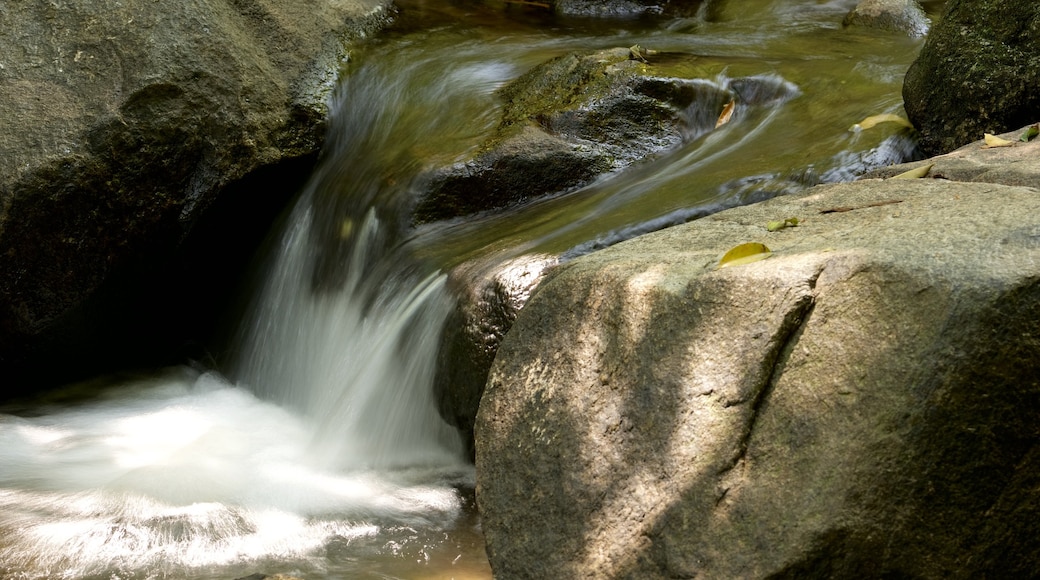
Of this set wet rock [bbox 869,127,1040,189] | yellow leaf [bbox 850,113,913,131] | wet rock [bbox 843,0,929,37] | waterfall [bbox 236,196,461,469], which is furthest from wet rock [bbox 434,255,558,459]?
wet rock [bbox 843,0,929,37]

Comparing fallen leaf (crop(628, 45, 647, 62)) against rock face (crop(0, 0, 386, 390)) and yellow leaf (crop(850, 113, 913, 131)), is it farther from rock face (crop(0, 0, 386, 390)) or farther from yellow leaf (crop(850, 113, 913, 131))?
rock face (crop(0, 0, 386, 390))

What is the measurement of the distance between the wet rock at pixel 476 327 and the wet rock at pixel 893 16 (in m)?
4.13

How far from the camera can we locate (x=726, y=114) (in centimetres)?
522

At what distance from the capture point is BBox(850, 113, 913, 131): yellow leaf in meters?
4.42

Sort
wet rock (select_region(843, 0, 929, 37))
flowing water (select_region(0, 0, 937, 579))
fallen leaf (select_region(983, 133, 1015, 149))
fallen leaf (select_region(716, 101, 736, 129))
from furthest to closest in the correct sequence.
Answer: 1. wet rock (select_region(843, 0, 929, 37))
2. fallen leaf (select_region(716, 101, 736, 129))
3. fallen leaf (select_region(983, 133, 1015, 149))
4. flowing water (select_region(0, 0, 937, 579))

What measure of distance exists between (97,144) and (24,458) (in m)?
1.45

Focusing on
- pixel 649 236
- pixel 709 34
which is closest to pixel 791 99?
pixel 709 34

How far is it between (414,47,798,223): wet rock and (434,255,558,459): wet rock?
97 cm

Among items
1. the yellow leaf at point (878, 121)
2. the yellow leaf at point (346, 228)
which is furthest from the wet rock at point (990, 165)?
the yellow leaf at point (346, 228)

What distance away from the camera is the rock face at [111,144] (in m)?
4.67

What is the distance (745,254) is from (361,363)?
220cm

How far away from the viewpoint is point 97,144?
470 cm

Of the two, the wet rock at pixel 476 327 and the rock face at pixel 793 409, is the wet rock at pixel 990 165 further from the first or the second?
the wet rock at pixel 476 327

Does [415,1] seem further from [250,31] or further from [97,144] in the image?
[97,144]
